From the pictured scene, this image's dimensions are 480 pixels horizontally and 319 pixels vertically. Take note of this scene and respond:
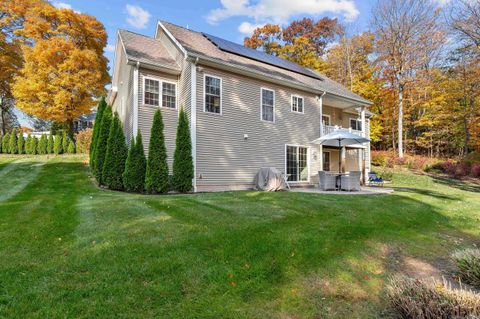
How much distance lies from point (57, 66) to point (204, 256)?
2001 centimetres

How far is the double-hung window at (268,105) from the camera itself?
1205 centimetres

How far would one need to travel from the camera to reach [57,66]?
1812cm

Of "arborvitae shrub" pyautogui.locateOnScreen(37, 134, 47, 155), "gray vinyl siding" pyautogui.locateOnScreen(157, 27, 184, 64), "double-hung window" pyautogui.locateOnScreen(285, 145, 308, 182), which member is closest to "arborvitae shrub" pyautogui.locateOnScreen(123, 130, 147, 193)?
"gray vinyl siding" pyautogui.locateOnScreen(157, 27, 184, 64)

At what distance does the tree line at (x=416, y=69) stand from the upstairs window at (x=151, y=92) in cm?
1729

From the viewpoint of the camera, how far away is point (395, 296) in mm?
2895

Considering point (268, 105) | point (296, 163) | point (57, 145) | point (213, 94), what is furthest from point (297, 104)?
point (57, 145)

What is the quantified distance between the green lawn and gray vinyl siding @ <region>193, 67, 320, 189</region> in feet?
12.5

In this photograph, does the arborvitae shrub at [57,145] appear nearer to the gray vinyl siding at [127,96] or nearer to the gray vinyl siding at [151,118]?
the gray vinyl siding at [127,96]

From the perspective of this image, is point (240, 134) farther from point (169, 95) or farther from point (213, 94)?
point (169, 95)

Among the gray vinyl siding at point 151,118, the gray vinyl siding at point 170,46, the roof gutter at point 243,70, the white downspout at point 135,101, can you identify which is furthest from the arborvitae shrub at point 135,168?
the gray vinyl siding at point 170,46

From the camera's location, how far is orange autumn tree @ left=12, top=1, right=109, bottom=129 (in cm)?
1766

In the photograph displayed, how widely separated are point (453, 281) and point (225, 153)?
26.5 ft

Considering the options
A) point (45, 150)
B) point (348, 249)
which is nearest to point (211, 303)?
point (348, 249)

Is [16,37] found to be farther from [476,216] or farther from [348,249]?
[476,216]
